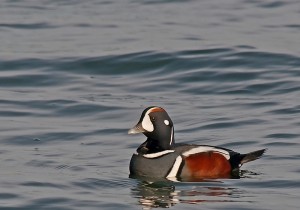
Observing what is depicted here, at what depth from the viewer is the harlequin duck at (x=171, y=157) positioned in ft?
44.9

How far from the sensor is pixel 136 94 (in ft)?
63.3

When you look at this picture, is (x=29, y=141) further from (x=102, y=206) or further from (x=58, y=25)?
(x=58, y=25)

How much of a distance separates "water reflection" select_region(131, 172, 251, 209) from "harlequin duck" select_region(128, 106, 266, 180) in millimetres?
155

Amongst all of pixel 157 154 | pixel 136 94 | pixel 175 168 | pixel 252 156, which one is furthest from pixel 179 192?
pixel 136 94

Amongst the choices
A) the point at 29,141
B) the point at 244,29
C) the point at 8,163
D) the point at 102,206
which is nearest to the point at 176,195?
the point at 102,206

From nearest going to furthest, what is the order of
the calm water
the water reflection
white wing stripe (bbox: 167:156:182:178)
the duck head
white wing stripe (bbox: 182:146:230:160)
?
the water reflection
the calm water
white wing stripe (bbox: 167:156:182:178)
white wing stripe (bbox: 182:146:230:160)
the duck head

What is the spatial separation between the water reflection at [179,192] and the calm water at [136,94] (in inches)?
0.7

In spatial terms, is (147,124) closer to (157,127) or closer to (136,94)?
(157,127)

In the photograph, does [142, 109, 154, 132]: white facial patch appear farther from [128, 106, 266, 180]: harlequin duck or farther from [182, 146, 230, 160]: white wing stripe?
[182, 146, 230, 160]: white wing stripe

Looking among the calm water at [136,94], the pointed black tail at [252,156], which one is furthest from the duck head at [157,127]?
the pointed black tail at [252,156]

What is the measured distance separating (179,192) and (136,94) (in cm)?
649

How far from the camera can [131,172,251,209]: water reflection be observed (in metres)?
12.4

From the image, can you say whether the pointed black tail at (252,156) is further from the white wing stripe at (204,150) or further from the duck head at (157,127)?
the duck head at (157,127)

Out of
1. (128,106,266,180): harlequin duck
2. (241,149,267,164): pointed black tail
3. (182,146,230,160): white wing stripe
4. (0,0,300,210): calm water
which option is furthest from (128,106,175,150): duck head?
(241,149,267,164): pointed black tail
